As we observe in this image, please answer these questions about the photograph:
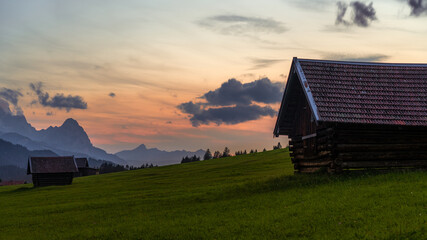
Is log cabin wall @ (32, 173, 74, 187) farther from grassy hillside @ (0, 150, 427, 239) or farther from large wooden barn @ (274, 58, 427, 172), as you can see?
large wooden barn @ (274, 58, 427, 172)

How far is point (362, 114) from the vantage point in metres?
23.8

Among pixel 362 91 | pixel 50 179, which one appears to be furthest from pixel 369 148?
pixel 50 179

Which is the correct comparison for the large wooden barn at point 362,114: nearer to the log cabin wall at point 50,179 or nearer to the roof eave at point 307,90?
the roof eave at point 307,90

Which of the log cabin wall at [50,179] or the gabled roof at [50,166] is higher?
the gabled roof at [50,166]

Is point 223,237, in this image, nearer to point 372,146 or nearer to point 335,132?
point 335,132

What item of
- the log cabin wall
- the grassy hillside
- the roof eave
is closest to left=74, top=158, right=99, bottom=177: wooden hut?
the log cabin wall

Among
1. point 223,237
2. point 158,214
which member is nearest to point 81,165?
point 158,214

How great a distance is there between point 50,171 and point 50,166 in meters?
1.33

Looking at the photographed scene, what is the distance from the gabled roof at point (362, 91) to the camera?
23.7 meters

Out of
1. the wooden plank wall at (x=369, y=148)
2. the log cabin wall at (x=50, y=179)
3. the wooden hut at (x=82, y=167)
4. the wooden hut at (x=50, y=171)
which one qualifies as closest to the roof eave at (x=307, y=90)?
the wooden plank wall at (x=369, y=148)

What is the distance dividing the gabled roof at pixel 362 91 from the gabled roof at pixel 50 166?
53199 millimetres

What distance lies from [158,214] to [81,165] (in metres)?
104

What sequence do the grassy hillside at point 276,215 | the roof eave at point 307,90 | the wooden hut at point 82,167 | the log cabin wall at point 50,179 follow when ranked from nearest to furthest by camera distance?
the grassy hillside at point 276,215 → the roof eave at point 307,90 → the log cabin wall at point 50,179 → the wooden hut at point 82,167

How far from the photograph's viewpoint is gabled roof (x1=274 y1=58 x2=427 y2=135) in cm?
2367
